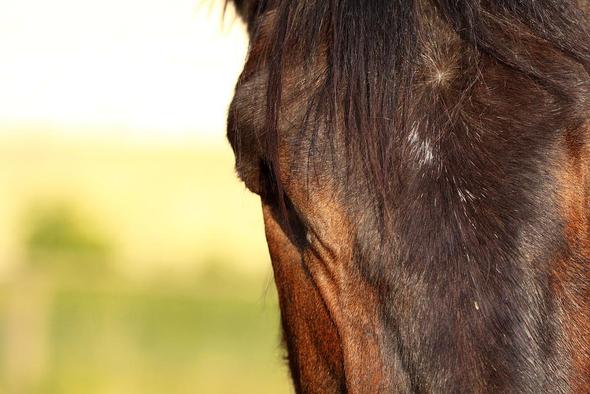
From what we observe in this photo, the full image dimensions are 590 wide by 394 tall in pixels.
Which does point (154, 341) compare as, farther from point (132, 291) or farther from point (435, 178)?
point (435, 178)

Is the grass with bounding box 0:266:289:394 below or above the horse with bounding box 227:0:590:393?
below

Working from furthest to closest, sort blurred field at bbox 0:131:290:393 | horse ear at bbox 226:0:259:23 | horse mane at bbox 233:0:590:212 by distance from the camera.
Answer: blurred field at bbox 0:131:290:393
horse ear at bbox 226:0:259:23
horse mane at bbox 233:0:590:212

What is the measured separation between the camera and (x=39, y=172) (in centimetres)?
2050

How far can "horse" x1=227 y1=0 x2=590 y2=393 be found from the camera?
226cm

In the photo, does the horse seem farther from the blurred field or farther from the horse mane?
the blurred field

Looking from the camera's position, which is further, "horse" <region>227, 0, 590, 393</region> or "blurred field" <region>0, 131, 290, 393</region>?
"blurred field" <region>0, 131, 290, 393</region>

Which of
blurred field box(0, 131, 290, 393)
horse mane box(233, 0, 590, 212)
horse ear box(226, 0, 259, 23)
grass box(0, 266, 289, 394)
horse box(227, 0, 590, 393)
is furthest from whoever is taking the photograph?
grass box(0, 266, 289, 394)

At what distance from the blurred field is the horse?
170 inches

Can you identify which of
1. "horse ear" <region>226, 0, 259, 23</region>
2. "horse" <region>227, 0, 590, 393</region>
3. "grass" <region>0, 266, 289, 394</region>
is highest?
"horse ear" <region>226, 0, 259, 23</region>

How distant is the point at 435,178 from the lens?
238 centimetres

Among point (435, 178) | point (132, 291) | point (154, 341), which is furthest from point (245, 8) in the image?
point (132, 291)

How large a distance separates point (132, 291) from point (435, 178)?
35.9ft

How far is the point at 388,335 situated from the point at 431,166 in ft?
1.35

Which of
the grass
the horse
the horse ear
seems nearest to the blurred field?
the grass
